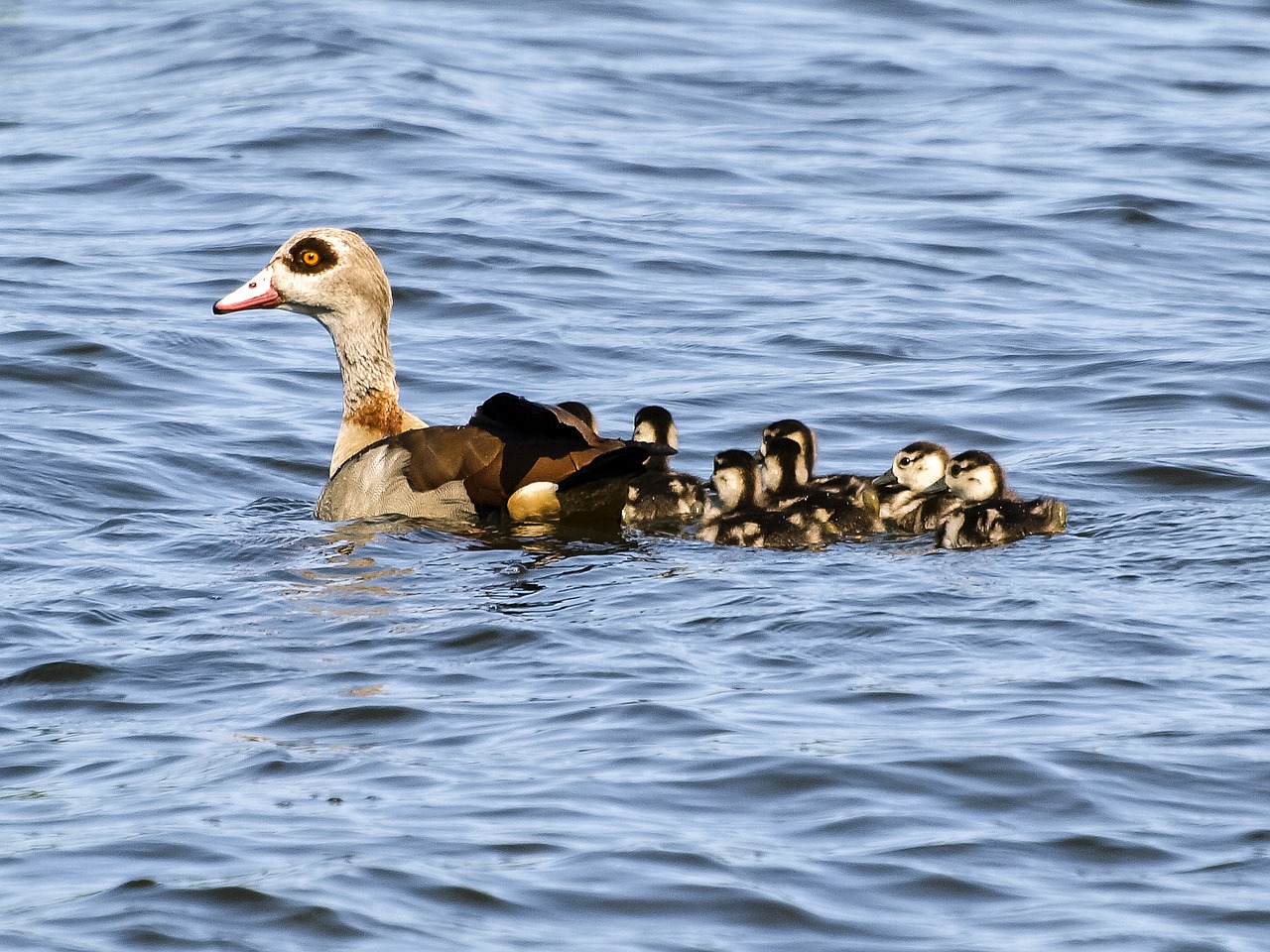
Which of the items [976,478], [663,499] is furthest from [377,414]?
[976,478]

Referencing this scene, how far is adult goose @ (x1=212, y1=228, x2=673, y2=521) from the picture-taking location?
944 cm

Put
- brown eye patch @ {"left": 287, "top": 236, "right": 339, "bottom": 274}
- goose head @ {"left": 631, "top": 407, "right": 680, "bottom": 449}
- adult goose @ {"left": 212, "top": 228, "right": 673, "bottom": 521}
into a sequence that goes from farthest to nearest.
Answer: brown eye patch @ {"left": 287, "top": 236, "right": 339, "bottom": 274}
goose head @ {"left": 631, "top": 407, "right": 680, "bottom": 449}
adult goose @ {"left": 212, "top": 228, "right": 673, "bottom": 521}

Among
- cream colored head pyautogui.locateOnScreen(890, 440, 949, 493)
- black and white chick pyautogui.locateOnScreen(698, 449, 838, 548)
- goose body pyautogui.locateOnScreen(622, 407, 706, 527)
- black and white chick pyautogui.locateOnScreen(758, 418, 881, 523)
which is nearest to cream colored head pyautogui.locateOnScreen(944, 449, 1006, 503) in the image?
cream colored head pyautogui.locateOnScreen(890, 440, 949, 493)

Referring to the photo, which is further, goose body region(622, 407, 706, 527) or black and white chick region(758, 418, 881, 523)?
goose body region(622, 407, 706, 527)

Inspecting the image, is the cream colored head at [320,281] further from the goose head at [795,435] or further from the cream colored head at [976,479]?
the cream colored head at [976,479]

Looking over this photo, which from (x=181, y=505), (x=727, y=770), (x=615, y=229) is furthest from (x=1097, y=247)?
(x=727, y=770)

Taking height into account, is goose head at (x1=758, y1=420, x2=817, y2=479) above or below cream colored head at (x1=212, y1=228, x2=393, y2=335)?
below

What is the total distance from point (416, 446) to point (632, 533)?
3.44 feet

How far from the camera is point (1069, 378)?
1292cm

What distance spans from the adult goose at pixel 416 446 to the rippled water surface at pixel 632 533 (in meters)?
0.25

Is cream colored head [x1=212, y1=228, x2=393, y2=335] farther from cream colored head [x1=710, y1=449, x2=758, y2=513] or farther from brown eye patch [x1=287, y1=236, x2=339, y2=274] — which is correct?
cream colored head [x1=710, y1=449, x2=758, y2=513]

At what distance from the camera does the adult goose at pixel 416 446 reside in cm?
944

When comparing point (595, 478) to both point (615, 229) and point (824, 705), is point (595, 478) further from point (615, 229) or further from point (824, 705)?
point (615, 229)

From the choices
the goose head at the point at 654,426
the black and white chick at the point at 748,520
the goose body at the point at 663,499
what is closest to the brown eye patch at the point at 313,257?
the goose head at the point at 654,426
